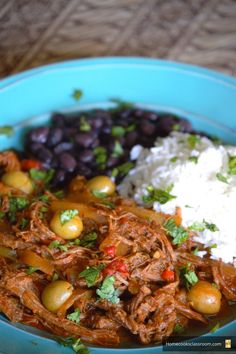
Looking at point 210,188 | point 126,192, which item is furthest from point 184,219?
point 126,192

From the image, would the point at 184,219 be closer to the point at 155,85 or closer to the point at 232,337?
the point at 232,337

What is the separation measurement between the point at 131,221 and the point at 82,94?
1.79 m

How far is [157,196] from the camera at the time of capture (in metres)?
3.89

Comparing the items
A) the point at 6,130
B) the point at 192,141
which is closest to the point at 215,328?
the point at 192,141

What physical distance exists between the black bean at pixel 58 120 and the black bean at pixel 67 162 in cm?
37

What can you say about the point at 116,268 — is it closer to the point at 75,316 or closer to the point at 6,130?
the point at 75,316

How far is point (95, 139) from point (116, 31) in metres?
1.89

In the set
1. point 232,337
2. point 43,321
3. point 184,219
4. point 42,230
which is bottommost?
point 232,337

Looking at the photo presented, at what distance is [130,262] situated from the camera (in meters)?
3.34

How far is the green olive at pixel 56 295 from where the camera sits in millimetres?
3213

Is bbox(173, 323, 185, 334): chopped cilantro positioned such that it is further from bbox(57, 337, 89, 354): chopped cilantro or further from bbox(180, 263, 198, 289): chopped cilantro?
bbox(57, 337, 89, 354): chopped cilantro

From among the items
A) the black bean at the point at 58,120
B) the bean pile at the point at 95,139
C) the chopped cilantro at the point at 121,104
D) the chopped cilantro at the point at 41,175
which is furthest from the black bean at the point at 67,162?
the chopped cilantro at the point at 121,104

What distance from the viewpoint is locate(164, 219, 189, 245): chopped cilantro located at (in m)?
3.57

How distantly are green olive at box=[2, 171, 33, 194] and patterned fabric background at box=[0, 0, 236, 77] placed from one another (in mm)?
1555
